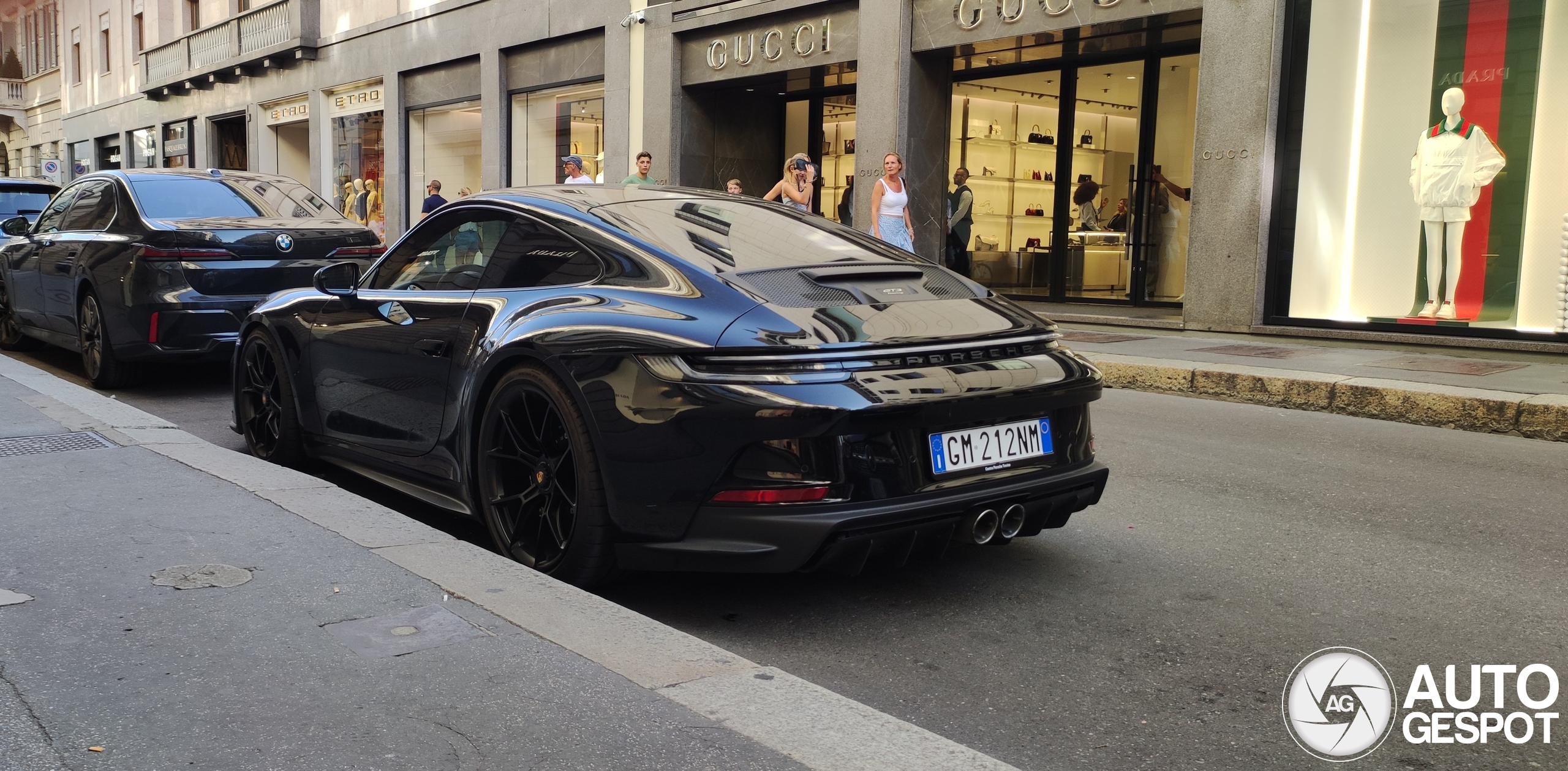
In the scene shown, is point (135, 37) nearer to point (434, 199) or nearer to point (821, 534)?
point (434, 199)

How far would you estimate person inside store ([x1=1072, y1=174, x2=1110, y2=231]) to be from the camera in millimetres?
16266

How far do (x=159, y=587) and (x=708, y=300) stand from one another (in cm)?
170

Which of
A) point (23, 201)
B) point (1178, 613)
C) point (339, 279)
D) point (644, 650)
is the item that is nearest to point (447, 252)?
point (339, 279)

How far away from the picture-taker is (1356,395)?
26.5 feet

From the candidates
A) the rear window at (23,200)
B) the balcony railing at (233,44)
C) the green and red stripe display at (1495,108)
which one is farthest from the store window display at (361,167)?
the green and red stripe display at (1495,108)

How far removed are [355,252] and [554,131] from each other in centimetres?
1356

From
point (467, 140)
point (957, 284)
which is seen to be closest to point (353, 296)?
point (957, 284)

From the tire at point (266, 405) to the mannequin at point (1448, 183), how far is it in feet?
32.0

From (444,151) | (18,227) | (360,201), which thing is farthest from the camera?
(360,201)

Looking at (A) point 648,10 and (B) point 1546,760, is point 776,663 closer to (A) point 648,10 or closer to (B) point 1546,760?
(B) point 1546,760

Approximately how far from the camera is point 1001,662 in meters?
3.30

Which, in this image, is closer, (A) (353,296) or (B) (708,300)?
(B) (708,300)

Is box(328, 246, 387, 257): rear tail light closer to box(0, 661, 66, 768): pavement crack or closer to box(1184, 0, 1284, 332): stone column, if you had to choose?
box(0, 661, 66, 768): pavement crack

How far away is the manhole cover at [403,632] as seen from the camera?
9.81ft
